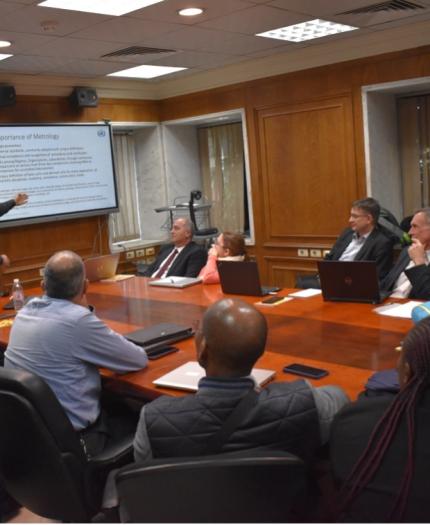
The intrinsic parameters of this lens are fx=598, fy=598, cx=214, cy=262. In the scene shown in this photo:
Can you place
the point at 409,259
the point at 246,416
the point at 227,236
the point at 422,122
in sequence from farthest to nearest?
the point at 422,122 → the point at 227,236 → the point at 409,259 → the point at 246,416

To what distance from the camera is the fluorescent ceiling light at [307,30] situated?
4652 mm

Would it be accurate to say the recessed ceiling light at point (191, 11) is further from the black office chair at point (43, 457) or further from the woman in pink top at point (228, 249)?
the black office chair at point (43, 457)

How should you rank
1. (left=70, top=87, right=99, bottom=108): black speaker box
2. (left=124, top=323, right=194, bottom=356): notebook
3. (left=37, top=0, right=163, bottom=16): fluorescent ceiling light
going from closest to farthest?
(left=124, top=323, right=194, bottom=356): notebook < (left=37, top=0, right=163, bottom=16): fluorescent ceiling light < (left=70, top=87, right=99, bottom=108): black speaker box

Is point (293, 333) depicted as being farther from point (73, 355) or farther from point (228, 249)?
point (228, 249)

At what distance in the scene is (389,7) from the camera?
13.8 feet

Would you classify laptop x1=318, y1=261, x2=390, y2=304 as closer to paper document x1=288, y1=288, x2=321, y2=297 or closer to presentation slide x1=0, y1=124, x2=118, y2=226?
paper document x1=288, y1=288, x2=321, y2=297

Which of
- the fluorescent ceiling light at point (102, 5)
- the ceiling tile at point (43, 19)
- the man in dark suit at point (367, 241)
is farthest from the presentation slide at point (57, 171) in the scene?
the man in dark suit at point (367, 241)

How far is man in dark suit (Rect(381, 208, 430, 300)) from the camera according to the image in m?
3.41

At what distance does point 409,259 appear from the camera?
3.93m

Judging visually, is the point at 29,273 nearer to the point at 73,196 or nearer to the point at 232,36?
the point at 73,196

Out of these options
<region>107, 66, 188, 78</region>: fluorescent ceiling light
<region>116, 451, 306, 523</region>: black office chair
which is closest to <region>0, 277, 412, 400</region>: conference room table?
<region>116, 451, 306, 523</region>: black office chair

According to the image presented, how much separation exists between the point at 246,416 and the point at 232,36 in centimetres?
388

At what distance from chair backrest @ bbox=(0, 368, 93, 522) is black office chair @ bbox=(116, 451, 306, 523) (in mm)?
829

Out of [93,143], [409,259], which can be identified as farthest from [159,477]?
[93,143]
